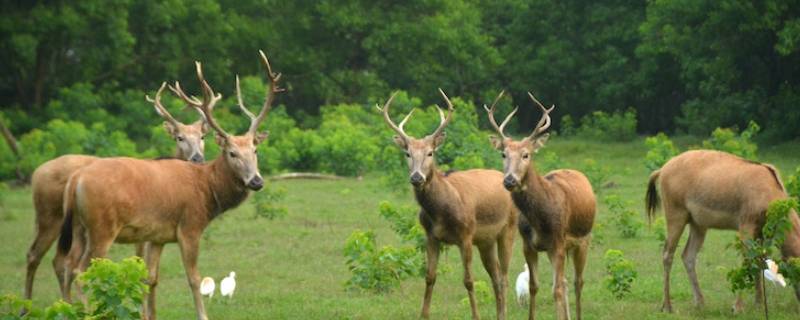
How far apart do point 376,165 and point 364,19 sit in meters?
12.4

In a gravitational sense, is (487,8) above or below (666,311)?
below

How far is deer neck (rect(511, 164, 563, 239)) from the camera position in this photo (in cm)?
1098

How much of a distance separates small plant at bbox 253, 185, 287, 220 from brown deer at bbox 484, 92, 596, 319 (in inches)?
352

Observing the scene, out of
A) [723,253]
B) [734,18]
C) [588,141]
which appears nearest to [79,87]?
[588,141]

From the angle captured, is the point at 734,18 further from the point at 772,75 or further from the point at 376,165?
the point at 376,165

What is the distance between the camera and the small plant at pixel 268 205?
65.4 feet

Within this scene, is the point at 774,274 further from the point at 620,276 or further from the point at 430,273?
the point at 430,273

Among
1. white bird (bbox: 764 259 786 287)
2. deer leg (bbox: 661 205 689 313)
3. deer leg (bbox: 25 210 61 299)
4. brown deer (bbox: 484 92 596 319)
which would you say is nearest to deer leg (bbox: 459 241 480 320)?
brown deer (bbox: 484 92 596 319)

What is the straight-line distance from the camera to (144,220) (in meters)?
10.9

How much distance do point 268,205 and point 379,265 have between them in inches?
275

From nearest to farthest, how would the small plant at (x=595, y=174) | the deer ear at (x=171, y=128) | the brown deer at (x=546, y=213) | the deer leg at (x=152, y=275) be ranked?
the brown deer at (x=546, y=213) → the deer leg at (x=152, y=275) → the deer ear at (x=171, y=128) → the small plant at (x=595, y=174)

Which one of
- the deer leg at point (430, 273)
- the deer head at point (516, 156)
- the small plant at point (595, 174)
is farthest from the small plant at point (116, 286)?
the small plant at point (595, 174)

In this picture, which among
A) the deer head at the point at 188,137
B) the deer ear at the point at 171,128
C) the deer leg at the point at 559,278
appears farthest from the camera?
the deer ear at the point at 171,128

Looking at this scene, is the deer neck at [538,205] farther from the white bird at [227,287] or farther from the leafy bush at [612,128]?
the leafy bush at [612,128]
